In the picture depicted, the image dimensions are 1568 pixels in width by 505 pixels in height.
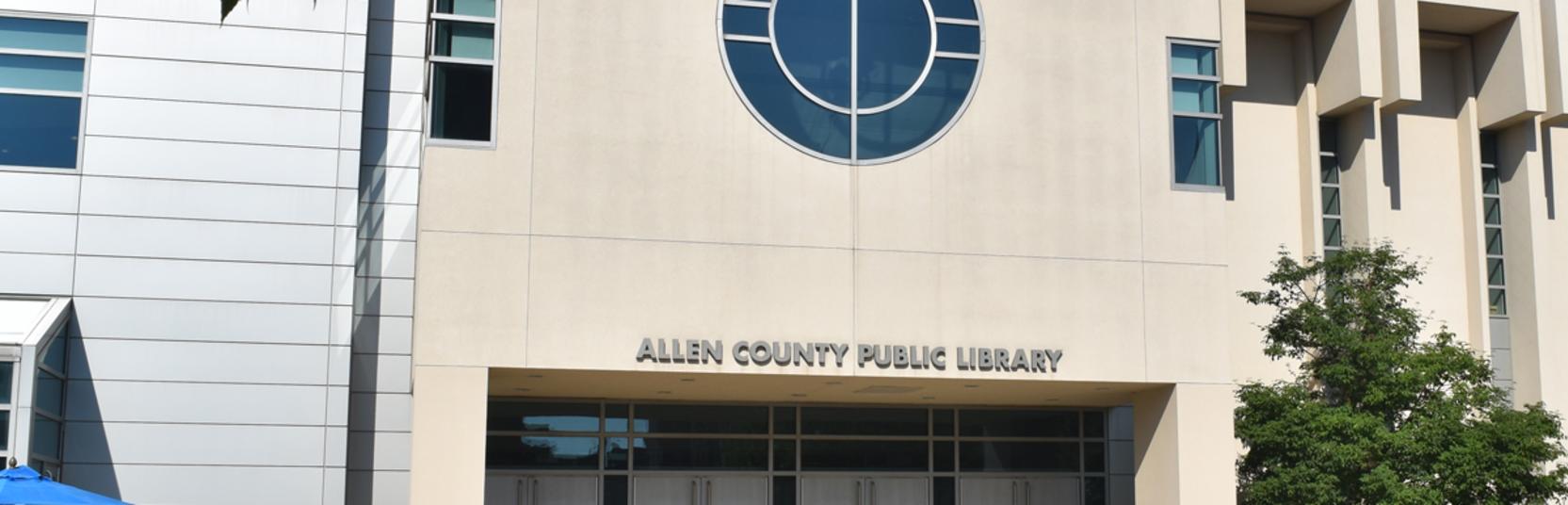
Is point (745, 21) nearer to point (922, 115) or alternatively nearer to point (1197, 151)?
point (922, 115)

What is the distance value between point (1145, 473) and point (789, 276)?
21.7 feet


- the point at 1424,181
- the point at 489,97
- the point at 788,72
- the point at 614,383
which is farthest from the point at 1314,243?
the point at 489,97

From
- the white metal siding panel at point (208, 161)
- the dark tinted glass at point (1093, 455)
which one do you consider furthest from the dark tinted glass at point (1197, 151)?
the white metal siding panel at point (208, 161)

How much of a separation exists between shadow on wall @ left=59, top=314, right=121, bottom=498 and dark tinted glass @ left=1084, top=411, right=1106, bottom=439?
15.9 meters

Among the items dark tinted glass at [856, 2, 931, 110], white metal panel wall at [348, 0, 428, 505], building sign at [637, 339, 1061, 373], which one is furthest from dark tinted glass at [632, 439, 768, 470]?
dark tinted glass at [856, 2, 931, 110]

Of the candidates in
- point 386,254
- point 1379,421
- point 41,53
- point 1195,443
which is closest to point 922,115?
point 1195,443

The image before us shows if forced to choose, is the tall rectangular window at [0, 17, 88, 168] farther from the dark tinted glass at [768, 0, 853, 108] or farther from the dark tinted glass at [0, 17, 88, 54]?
the dark tinted glass at [768, 0, 853, 108]

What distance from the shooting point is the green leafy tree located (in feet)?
73.4

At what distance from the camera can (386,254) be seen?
25.6 m

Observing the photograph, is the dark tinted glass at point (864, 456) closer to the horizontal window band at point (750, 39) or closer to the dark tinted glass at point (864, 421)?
the dark tinted glass at point (864, 421)

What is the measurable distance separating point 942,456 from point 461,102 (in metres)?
10.8

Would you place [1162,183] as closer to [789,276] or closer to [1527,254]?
[789,276]

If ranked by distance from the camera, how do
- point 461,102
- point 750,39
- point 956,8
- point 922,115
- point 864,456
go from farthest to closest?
point 864,456 < point 956,8 < point 922,115 < point 750,39 < point 461,102

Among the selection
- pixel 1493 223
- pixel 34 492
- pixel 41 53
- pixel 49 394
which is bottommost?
pixel 34 492
